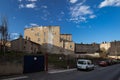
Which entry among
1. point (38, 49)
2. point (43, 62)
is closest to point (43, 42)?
point (38, 49)

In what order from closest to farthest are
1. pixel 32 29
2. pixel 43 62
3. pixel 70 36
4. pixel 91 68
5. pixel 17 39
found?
pixel 43 62 → pixel 91 68 → pixel 17 39 → pixel 32 29 → pixel 70 36

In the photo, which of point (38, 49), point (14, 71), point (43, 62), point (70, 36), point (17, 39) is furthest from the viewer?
point (70, 36)

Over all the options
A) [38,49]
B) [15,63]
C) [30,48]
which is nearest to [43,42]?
[38,49]

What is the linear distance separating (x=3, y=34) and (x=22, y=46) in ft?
64.5

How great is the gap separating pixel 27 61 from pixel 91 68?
42.8 feet

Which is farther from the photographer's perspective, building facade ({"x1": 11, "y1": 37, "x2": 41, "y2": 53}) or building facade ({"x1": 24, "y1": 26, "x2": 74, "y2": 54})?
building facade ({"x1": 24, "y1": 26, "x2": 74, "y2": 54})

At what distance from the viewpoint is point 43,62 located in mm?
25297

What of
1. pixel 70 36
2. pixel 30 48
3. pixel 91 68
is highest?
pixel 70 36

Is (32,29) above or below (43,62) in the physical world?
above

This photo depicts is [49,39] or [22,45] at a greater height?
[49,39]

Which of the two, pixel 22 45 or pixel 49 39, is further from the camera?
pixel 49 39

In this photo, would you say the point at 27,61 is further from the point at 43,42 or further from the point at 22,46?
the point at 43,42

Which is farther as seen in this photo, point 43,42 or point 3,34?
point 43,42

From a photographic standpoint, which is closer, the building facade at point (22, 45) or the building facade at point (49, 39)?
the building facade at point (22, 45)
